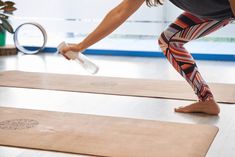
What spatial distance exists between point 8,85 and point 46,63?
51.7 inches

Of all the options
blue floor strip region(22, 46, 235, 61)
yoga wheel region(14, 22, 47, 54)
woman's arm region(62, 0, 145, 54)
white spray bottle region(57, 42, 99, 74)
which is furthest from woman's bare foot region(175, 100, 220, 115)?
yoga wheel region(14, 22, 47, 54)

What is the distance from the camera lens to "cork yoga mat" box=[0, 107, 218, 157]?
211 cm

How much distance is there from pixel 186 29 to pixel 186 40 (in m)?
0.08

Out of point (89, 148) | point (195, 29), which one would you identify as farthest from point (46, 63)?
point (89, 148)

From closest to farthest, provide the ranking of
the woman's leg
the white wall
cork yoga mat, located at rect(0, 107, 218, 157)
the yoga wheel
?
cork yoga mat, located at rect(0, 107, 218, 157) → the woman's leg → the white wall → the yoga wheel

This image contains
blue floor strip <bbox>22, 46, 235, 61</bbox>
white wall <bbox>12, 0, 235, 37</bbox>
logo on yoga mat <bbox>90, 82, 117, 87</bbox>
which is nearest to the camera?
logo on yoga mat <bbox>90, 82, 117, 87</bbox>

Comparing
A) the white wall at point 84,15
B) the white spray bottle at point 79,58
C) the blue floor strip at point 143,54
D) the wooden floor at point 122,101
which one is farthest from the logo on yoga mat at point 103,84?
the white wall at point 84,15

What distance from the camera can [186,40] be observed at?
274cm

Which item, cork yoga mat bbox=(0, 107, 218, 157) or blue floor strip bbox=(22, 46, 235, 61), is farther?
blue floor strip bbox=(22, 46, 235, 61)

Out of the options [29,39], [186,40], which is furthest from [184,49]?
[29,39]

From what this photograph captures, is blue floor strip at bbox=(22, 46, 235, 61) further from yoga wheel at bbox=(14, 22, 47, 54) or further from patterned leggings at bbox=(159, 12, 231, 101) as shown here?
patterned leggings at bbox=(159, 12, 231, 101)

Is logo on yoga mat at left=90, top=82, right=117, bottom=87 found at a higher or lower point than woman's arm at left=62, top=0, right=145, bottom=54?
lower

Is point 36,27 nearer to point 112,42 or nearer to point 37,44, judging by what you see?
point 37,44

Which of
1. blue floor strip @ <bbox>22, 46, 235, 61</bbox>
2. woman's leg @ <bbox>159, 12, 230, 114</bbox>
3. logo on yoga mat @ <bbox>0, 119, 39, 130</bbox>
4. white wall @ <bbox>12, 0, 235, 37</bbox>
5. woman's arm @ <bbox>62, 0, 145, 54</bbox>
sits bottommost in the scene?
blue floor strip @ <bbox>22, 46, 235, 61</bbox>
